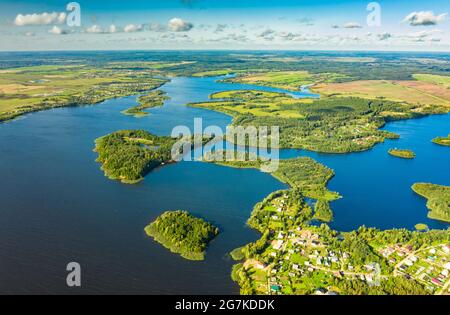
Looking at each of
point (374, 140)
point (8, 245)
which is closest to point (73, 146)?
point (8, 245)

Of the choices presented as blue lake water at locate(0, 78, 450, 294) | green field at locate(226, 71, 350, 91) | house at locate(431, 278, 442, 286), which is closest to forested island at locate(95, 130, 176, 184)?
blue lake water at locate(0, 78, 450, 294)

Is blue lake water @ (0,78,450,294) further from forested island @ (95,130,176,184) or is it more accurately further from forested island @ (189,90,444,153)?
forested island @ (189,90,444,153)

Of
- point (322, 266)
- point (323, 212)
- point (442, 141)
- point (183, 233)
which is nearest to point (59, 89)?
point (183, 233)

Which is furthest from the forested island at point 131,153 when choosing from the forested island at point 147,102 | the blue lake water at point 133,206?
the forested island at point 147,102

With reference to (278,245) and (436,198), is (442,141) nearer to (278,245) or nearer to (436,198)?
(436,198)

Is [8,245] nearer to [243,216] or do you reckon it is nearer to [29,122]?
[243,216]
